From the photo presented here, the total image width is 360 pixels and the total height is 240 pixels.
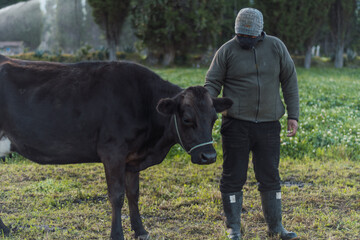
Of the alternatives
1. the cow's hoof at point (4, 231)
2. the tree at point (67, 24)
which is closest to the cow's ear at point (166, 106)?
the cow's hoof at point (4, 231)

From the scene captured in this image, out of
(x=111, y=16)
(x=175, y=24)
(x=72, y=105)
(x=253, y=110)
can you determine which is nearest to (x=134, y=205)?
(x=72, y=105)

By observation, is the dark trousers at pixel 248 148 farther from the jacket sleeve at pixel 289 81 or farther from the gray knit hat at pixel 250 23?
the gray knit hat at pixel 250 23

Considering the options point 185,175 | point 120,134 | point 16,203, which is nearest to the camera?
point 120,134

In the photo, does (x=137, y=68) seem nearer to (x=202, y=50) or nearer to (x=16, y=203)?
(x=16, y=203)

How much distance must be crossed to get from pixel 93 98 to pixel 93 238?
1.62 meters

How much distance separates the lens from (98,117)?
445 centimetres

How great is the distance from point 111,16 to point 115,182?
2825 cm

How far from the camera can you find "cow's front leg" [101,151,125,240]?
439 cm

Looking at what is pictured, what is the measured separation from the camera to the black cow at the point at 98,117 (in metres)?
4.39

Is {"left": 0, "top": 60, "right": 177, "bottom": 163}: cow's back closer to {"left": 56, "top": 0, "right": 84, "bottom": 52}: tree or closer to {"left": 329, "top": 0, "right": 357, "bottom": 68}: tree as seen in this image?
{"left": 329, "top": 0, "right": 357, "bottom": 68}: tree

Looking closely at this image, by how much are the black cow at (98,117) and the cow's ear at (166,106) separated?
2 centimetres

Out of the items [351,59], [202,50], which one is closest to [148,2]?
[202,50]

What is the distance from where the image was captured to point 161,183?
6602 millimetres

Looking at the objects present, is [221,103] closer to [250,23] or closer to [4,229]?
[250,23]
